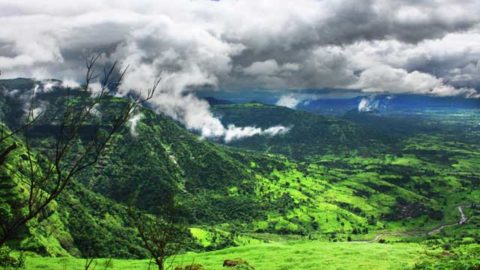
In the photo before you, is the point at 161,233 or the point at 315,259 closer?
the point at 161,233

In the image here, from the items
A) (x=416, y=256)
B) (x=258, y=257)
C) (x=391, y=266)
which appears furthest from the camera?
(x=258, y=257)

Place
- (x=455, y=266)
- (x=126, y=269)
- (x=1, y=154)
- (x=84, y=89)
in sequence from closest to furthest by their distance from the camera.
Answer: (x=1, y=154) → (x=84, y=89) → (x=455, y=266) → (x=126, y=269)

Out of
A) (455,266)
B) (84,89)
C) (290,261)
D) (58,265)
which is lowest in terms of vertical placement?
(58,265)

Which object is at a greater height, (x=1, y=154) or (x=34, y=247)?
(x=1, y=154)

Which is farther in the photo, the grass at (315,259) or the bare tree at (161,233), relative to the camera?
the grass at (315,259)

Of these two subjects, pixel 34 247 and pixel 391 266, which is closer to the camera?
pixel 391 266

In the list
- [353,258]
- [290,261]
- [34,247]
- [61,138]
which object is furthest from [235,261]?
[34,247]

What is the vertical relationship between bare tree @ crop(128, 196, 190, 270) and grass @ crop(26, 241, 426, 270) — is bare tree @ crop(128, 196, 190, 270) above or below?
above

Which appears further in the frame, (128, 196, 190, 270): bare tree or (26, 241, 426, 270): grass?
(26, 241, 426, 270): grass

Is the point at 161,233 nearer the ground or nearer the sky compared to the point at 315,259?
nearer the sky

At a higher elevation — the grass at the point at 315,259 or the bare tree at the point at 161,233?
the bare tree at the point at 161,233

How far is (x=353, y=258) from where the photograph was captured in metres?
79.0

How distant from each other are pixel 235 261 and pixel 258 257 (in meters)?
14.9

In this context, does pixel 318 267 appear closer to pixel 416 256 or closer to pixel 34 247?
pixel 416 256
